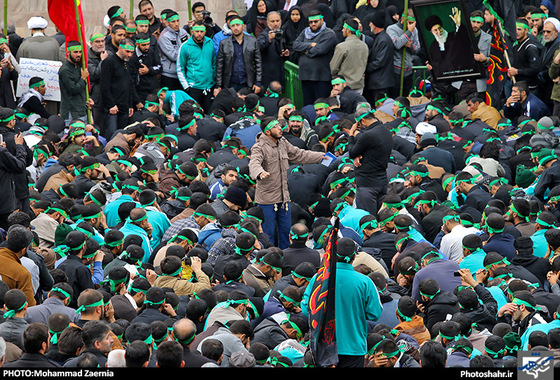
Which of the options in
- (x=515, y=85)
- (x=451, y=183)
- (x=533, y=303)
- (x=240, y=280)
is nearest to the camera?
(x=533, y=303)

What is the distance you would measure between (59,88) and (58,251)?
7.39 metres

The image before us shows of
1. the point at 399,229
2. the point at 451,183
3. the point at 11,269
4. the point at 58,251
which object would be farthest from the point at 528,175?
the point at 11,269

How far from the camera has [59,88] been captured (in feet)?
61.1

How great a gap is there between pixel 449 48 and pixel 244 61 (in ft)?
12.6

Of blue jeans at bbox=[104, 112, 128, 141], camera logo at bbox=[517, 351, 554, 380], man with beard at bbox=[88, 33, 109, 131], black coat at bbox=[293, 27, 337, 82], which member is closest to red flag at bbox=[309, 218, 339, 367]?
camera logo at bbox=[517, 351, 554, 380]

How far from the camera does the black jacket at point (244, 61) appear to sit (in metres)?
19.4

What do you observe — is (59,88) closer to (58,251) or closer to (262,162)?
(262,162)

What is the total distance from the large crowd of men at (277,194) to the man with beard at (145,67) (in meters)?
0.04

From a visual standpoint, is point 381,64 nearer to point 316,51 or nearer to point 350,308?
point 316,51

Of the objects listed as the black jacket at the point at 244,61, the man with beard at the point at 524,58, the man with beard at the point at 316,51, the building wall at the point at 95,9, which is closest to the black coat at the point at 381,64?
the man with beard at the point at 316,51

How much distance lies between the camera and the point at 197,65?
19.3 meters

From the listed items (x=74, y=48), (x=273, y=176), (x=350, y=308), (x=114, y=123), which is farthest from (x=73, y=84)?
(x=350, y=308)

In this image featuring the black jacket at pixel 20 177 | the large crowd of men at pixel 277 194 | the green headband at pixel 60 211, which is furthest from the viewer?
the black jacket at pixel 20 177

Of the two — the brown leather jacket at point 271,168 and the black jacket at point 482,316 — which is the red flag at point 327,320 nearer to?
the black jacket at point 482,316
